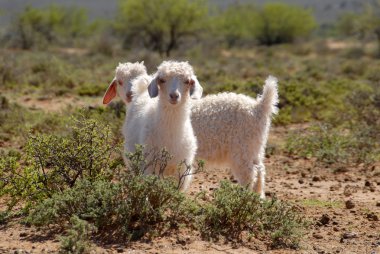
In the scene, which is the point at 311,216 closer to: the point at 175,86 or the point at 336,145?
the point at 175,86

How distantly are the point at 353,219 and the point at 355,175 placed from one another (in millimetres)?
2862

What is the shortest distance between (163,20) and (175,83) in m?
31.1

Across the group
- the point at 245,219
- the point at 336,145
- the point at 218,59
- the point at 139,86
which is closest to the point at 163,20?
the point at 218,59

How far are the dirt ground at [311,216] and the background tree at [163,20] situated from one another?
26702 millimetres

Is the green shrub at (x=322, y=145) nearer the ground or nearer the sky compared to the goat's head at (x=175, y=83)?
nearer the ground

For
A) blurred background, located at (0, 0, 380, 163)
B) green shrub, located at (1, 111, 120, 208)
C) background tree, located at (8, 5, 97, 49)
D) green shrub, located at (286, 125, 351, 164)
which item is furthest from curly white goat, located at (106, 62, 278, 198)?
background tree, located at (8, 5, 97, 49)

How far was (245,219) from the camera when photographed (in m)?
6.87

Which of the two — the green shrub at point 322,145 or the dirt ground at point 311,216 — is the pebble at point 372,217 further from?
Result: the green shrub at point 322,145

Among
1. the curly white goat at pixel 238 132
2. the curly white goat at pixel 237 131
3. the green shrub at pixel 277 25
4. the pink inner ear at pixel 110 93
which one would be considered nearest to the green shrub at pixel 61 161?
the curly white goat at pixel 237 131

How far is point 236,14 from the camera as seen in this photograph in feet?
189

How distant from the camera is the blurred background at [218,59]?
1434 cm

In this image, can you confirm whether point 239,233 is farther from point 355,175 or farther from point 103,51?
point 103,51

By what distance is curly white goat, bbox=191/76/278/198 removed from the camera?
845cm

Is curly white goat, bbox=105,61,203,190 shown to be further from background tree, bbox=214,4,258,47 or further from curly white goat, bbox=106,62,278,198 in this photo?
background tree, bbox=214,4,258,47
